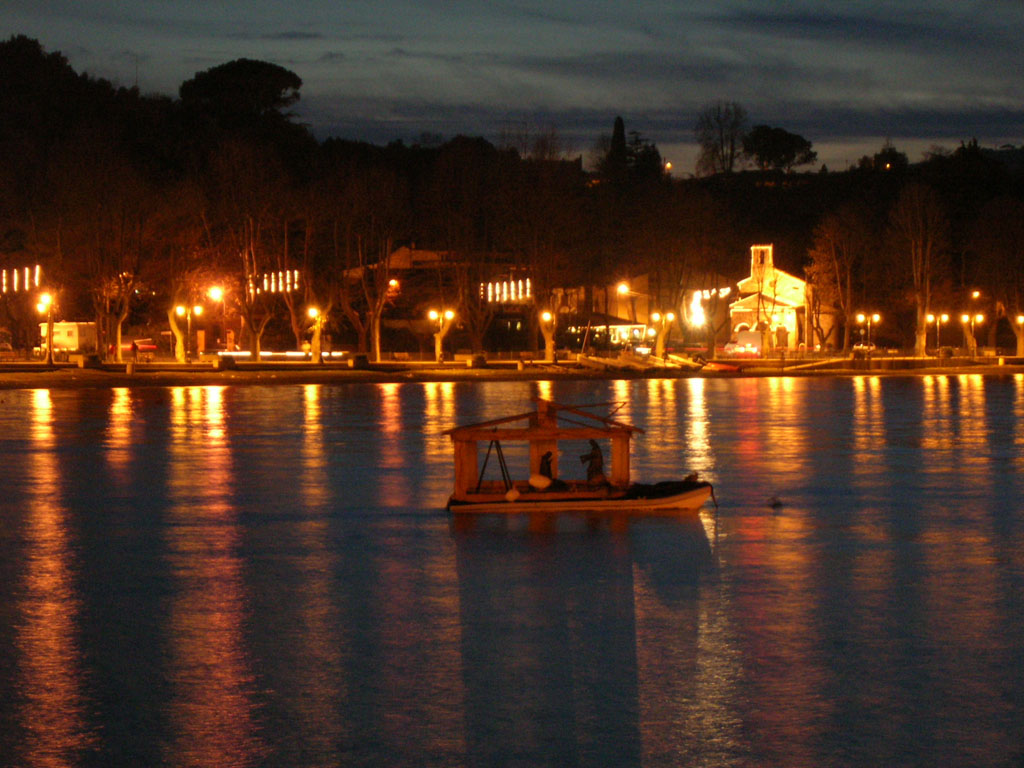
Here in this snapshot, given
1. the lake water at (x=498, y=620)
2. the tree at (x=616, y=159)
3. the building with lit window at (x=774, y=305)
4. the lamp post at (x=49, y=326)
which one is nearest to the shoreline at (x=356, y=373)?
the lamp post at (x=49, y=326)

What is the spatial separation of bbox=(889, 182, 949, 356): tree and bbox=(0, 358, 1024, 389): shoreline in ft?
49.9

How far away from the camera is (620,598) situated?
12664 mm

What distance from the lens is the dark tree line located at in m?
74.5

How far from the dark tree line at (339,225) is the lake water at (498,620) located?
5106 cm

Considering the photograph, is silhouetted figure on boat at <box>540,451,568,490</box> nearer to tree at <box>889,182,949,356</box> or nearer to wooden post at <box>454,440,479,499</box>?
wooden post at <box>454,440,479,499</box>

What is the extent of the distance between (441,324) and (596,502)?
193ft

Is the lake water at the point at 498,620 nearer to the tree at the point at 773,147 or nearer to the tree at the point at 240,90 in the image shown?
the tree at the point at 240,90

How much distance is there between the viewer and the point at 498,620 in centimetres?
1175

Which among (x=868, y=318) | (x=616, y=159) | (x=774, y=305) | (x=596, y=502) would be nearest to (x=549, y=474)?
(x=596, y=502)

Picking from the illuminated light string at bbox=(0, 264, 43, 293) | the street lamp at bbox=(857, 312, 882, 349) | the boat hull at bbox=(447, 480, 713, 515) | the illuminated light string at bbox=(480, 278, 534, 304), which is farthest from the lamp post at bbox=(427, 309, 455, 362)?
the boat hull at bbox=(447, 480, 713, 515)

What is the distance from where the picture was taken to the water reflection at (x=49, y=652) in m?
8.32

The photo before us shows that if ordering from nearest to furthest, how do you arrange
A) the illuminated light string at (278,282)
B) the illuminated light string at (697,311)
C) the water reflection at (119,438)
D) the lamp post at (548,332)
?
1. the water reflection at (119,438)
2. the lamp post at (548,332)
3. the illuminated light string at (278,282)
4. the illuminated light string at (697,311)

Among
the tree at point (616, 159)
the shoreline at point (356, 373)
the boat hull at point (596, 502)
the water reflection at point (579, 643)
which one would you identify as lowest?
the water reflection at point (579, 643)

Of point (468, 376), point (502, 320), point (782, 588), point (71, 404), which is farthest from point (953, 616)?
point (502, 320)
